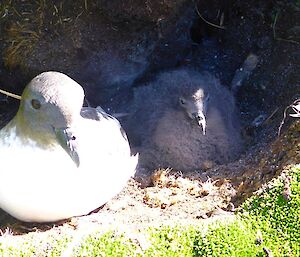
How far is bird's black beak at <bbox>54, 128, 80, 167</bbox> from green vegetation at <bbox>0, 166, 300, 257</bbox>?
1.40 feet

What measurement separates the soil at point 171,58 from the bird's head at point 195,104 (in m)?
0.38

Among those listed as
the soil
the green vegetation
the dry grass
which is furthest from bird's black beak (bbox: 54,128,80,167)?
the dry grass

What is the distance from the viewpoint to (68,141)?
3.26 metres

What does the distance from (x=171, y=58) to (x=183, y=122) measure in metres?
0.69

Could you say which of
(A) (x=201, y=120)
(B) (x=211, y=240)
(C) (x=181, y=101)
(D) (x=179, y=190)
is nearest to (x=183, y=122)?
(C) (x=181, y=101)

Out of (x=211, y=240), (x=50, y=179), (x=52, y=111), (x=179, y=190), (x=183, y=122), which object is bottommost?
(x=211, y=240)

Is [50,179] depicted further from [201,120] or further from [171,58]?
[171,58]

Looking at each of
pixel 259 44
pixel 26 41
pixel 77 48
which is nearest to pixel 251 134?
pixel 259 44

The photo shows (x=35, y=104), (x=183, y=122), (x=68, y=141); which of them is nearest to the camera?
(x=68, y=141)

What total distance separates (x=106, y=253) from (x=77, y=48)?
1927 mm

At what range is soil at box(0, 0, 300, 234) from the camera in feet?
12.6

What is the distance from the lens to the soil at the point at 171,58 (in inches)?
151

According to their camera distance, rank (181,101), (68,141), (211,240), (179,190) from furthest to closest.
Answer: (181,101)
(179,190)
(68,141)
(211,240)

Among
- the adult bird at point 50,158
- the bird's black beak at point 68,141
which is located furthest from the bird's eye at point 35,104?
the bird's black beak at point 68,141
